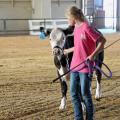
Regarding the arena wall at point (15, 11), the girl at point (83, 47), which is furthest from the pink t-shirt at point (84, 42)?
the arena wall at point (15, 11)

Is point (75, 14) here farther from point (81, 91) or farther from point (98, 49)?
point (81, 91)

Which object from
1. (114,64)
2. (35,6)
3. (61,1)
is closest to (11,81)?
(114,64)

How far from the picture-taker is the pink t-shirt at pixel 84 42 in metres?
4.89

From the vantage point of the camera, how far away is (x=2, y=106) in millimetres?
6910

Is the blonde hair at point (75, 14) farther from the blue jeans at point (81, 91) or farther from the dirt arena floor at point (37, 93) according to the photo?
the dirt arena floor at point (37, 93)

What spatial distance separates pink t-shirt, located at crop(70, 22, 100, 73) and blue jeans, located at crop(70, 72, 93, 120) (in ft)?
0.33

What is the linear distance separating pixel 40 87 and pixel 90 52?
397 centimetres

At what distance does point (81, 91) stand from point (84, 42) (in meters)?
0.62

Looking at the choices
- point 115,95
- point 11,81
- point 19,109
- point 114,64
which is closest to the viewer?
point 19,109

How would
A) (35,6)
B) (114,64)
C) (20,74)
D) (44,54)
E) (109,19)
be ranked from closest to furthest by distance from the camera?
(20,74) < (114,64) < (44,54) < (35,6) < (109,19)

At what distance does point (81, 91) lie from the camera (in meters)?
5.06

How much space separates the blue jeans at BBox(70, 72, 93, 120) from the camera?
494cm

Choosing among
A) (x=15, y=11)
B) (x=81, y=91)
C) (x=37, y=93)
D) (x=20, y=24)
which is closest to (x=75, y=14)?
(x=81, y=91)

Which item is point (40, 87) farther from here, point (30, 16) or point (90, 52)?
point (30, 16)
